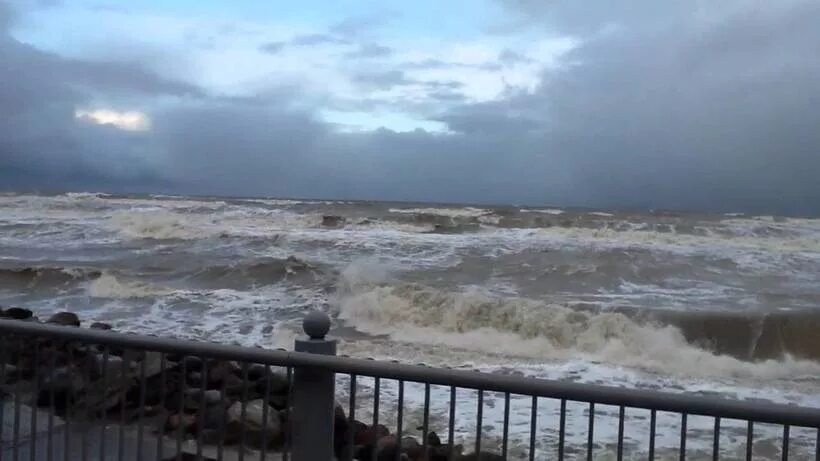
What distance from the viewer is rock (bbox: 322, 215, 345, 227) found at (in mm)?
48281

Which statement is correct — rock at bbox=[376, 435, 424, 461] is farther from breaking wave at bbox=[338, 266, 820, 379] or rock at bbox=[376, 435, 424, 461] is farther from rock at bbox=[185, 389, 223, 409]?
breaking wave at bbox=[338, 266, 820, 379]

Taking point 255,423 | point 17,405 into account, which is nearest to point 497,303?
point 255,423

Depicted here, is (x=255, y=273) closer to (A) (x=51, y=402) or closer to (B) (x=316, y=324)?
(A) (x=51, y=402)

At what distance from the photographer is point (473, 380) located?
3.18 meters

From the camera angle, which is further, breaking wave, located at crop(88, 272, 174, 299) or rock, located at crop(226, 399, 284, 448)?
breaking wave, located at crop(88, 272, 174, 299)

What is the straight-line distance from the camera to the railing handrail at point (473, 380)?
2.83m

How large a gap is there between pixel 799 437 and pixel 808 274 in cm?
2253

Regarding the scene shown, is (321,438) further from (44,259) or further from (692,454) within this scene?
(44,259)

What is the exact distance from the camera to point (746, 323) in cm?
1792

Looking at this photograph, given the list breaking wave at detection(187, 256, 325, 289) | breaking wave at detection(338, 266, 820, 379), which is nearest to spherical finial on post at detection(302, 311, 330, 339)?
breaking wave at detection(338, 266, 820, 379)

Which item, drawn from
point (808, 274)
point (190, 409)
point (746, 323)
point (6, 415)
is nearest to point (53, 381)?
point (6, 415)

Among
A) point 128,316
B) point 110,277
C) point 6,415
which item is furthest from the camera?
point 110,277

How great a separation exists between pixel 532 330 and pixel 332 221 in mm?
34028

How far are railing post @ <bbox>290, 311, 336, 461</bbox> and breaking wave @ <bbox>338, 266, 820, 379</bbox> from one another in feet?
36.9
